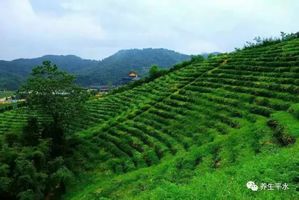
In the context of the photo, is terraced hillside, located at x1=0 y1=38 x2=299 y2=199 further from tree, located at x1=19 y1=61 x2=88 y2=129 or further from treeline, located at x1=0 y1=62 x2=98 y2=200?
tree, located at x1=19 y1=61 x2=88 y2=129

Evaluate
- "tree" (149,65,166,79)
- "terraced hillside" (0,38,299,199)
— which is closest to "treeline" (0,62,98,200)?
"terraced hillside" (0,38,299,199)

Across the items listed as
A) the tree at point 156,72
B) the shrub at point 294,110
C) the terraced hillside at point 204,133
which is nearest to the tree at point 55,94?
the terraced hillside at point 204,133

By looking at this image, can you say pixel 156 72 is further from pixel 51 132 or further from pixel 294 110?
pixel 294 110

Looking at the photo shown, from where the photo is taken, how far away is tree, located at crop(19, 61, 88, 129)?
3891cm

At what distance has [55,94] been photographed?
39500 millimetres

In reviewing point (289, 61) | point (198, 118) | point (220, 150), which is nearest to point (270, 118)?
point (220, 150)

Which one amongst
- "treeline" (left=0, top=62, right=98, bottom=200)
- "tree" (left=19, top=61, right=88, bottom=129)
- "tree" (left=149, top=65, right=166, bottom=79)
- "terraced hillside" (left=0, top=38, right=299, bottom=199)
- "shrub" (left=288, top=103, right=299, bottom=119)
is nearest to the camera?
"terraced hillside" (left=0, top=38, right=299, bottom=199)

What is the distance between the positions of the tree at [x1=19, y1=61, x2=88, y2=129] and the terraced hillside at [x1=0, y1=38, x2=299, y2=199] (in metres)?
4.17

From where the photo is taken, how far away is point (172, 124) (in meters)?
36.5

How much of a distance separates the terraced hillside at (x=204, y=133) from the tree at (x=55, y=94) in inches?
164

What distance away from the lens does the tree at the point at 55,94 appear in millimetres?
38906

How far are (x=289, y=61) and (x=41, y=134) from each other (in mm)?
25812

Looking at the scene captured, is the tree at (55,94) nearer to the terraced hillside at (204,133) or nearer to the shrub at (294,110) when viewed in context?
the terraced hillside at (204,133)

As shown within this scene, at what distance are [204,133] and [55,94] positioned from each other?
1588cm
